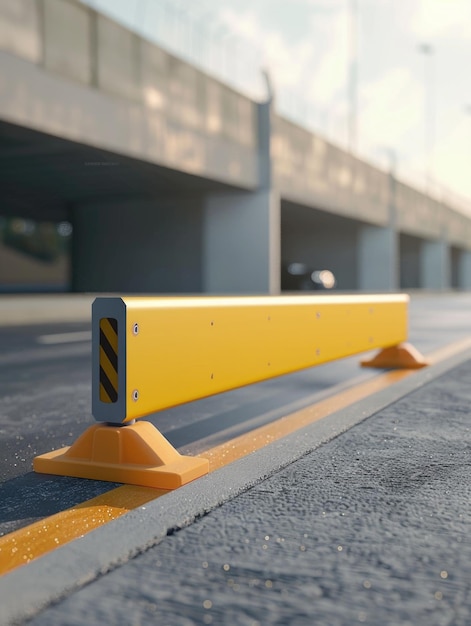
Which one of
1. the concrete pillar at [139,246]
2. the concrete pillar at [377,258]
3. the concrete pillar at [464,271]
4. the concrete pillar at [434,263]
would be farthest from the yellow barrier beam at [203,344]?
the concrete pillar at [464,271]

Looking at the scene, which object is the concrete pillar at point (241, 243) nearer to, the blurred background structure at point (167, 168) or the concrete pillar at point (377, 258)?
the blurred background structure at point (167, 168)

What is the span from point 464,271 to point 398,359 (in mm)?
60046

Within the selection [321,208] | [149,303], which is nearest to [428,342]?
[149,303]

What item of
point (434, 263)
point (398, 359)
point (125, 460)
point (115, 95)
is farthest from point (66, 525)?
point (434, 263)

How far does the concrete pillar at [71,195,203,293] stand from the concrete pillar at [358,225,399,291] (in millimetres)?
14081

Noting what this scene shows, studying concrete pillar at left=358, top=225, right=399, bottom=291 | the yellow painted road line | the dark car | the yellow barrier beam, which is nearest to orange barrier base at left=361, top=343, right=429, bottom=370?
the yellow barrier beam

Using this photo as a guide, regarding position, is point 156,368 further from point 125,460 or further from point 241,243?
point 241,243

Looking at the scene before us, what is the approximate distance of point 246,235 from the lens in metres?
27.2

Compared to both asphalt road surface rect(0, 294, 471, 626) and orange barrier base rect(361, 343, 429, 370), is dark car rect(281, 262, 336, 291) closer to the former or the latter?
orange barrier base rect(361, 343, 429, 370)

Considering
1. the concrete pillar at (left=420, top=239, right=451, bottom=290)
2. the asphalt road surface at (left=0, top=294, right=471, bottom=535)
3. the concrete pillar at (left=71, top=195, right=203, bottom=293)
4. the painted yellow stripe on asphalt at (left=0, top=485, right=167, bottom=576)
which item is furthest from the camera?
the concrete pillar at (left=420, top=239, right=451, bottom=290)

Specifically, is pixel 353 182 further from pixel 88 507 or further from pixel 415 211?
pixel 88 507

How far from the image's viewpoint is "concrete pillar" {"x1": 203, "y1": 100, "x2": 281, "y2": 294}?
26.8 metres

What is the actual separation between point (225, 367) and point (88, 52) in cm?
1588

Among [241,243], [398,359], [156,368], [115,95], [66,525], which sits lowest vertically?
[66,525]
